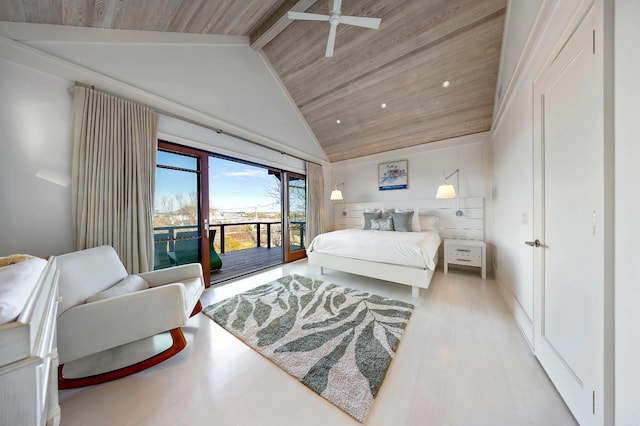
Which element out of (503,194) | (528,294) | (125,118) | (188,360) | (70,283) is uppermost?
(125,118)

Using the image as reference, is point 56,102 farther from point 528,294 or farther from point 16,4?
point 528,294

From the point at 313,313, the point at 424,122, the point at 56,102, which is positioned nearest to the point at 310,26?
the point at 424,122

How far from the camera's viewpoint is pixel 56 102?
186 cm

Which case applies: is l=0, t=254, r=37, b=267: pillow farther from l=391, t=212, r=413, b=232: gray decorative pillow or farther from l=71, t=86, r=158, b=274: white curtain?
l=391, t=212, r=413, b=232: gray decorative pillow

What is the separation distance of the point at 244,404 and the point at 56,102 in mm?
3012

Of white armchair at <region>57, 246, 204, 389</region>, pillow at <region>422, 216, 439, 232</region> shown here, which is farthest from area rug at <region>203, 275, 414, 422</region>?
pillow at <region>422, 216, 439, 232</region>

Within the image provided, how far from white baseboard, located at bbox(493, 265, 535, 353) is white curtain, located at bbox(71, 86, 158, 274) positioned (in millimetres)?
3739

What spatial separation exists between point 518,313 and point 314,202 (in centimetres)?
371

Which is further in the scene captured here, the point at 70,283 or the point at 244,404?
the point at 70,283

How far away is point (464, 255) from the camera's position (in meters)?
3.20

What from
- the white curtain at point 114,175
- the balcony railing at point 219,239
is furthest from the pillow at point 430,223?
the white curtain at point 114,175

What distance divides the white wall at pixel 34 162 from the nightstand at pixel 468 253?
477cm

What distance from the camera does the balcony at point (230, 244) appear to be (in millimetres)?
2723

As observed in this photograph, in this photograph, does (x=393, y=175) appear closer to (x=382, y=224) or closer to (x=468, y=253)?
(x=382, y=224)
